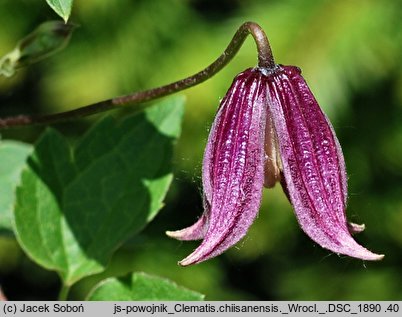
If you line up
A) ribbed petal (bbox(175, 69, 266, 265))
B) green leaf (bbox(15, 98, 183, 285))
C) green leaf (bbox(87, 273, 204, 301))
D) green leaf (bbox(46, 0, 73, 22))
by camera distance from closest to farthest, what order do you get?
green leaf (bbox(46, 0, 73, 22))
ribbed petal (bbox(175, 69, 266, 265))
green leaf (bbox(87, 273, 204, 301))
green leaf (bbox(15, 98, 183, 285))

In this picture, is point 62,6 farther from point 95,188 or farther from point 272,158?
point 95,188

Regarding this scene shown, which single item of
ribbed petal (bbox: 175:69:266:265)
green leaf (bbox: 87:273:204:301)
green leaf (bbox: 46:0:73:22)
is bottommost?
green leaf (bbox: 87:273:204:301)

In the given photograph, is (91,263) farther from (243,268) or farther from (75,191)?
(243,268)

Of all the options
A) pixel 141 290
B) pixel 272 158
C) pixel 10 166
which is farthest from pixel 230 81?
pixel 272 158

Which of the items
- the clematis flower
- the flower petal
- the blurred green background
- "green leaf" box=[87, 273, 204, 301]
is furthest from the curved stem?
the blurred green background

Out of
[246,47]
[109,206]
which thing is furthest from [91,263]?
[246,47]

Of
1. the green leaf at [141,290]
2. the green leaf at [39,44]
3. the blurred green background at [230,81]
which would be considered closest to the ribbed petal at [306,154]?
the green leaf at [141,290]

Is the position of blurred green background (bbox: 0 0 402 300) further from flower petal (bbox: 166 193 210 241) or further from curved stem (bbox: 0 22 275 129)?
flower petal (bbox: 166 193 210 241)

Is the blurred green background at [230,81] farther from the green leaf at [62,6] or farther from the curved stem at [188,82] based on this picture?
the green leaf at [62,6]
